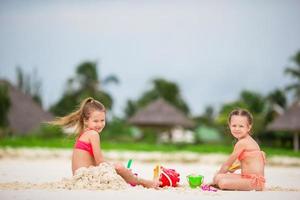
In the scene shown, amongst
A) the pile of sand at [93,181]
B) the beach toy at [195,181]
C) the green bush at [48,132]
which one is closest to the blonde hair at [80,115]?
the pile of sand at [93,181]

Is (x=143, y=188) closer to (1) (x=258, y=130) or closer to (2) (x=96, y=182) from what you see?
(2) (x=96, y=182)

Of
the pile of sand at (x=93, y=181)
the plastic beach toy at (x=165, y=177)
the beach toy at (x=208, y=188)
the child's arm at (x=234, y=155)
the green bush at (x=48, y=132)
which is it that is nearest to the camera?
the pile of sand at (x=93, y=181)

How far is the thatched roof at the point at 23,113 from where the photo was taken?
3552cm

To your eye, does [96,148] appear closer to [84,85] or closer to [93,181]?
[93,181]

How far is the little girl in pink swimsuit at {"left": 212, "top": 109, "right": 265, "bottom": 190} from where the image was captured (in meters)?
6.70

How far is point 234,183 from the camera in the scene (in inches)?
262

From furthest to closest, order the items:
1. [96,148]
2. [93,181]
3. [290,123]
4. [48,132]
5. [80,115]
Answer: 1. [48,132]
2. [290,123]
3. [80,115]
4. [96,148]
5. [93,181]

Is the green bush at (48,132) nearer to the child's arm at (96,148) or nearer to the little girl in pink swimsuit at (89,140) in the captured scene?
the little girl in pink swimsuit at (89,140)

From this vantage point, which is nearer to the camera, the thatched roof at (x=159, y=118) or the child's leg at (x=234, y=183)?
the child's leg at (x=234, y=183)

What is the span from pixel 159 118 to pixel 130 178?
2906 cm

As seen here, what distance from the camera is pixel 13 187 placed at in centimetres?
645

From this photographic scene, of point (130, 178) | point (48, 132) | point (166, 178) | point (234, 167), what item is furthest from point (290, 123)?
point (130, 178)

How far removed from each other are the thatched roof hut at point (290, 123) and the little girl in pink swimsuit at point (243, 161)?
77.6 feet

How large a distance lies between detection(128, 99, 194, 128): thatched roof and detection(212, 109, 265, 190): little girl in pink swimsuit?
2871 centimetres
